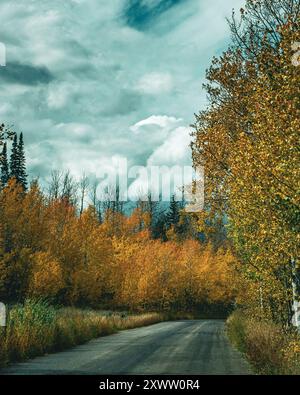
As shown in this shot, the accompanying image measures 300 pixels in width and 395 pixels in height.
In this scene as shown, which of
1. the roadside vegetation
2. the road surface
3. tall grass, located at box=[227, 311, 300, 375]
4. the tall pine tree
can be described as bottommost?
the road surface

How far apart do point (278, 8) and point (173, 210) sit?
87625 millimetres

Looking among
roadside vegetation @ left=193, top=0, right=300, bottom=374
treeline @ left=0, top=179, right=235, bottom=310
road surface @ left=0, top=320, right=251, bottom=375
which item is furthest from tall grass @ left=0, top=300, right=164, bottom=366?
roadside vegetation @ left=193, top=0, right=300, bottom=374

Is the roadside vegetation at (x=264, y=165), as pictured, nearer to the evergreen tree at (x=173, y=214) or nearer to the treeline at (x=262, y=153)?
the treeline at (x=262, y=153)

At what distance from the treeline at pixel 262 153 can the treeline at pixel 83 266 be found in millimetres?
8717

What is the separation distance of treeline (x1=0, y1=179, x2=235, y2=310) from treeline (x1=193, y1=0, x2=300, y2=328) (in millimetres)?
8717

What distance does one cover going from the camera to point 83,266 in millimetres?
43250

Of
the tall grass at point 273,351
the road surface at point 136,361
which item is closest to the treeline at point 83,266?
the road surface at point 136,361

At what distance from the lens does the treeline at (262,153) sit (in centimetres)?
1144

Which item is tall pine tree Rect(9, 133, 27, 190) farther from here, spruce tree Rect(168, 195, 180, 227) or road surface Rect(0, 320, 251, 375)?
road surface Rect(0, 320, 251, 375)

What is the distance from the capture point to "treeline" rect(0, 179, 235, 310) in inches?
→ 1430

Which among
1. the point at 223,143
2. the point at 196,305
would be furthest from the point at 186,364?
the point at 196,305

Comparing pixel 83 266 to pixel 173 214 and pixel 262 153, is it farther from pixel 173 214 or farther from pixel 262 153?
pixel 173 214

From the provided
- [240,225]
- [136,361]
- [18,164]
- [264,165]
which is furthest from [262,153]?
[18,164]
